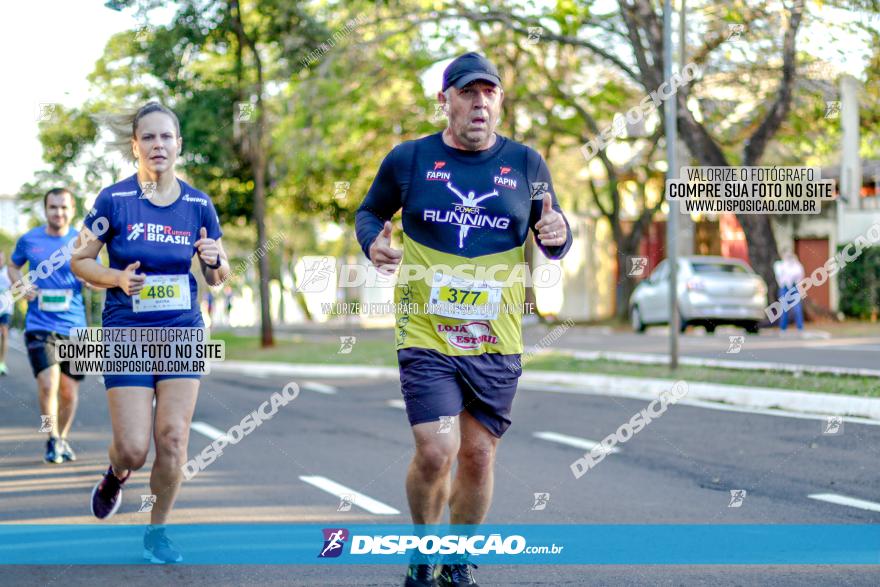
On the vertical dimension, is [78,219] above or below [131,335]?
above

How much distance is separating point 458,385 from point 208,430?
7.34m

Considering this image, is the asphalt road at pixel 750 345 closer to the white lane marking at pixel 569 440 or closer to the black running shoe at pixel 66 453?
the white lane marking at pixel 569 440

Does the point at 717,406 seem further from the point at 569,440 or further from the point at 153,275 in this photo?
the point at 153,275

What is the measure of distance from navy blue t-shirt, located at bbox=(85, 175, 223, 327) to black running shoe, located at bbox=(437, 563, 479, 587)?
72.3 inches

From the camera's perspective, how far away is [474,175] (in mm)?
4902

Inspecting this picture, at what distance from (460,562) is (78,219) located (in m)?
27.5

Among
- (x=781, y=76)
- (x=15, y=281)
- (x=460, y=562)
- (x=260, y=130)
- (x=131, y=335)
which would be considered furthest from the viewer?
(x=260, y=130)

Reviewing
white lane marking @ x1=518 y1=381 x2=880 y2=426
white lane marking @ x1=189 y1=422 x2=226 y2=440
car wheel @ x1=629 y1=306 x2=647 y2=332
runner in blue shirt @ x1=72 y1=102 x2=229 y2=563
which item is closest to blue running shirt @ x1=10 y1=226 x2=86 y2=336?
white lane marking @ x1=189 y1=422 x2=226 y2=440

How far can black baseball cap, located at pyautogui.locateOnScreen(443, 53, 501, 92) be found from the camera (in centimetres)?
477

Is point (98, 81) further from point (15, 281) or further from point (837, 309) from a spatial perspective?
point (15, 281)

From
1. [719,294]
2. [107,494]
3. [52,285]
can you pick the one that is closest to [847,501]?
[107,494]

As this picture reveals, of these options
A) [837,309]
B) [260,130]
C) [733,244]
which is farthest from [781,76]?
[733,244]

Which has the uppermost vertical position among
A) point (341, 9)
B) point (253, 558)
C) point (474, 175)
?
point (341, 9)

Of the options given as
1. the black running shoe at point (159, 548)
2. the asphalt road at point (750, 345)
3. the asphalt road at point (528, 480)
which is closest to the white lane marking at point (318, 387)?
the asphalt road at point (528, 480)
